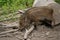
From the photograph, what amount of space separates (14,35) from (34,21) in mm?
692

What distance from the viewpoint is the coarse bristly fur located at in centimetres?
564

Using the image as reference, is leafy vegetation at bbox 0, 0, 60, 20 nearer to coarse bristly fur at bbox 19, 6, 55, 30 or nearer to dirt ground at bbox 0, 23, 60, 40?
coarse bristly fur at bbox 19, 6, 55, 30

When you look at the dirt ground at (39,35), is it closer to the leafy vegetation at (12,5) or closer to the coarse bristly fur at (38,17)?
the coarse bristly fur at (38,17)

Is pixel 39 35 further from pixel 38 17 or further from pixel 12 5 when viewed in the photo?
pixel 12 5

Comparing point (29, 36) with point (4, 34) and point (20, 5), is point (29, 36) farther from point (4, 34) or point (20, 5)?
point (20, 5)

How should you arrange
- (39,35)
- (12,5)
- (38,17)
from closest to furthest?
(39,35)
(38,17)
(12,5)

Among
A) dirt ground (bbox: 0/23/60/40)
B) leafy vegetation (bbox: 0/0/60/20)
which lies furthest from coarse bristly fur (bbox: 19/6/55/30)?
leafy vegetation (bbox: 0/0/60/20)

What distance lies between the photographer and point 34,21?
569 centimetres

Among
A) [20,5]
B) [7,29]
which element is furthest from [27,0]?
[7,29]

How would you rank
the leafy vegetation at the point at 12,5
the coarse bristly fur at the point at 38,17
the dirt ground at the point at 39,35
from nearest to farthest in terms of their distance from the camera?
the dirt ground at the point at 39,35 < the coarse bristly fur at the point at 38,17 < the leafy vegetation at the point at 12,5

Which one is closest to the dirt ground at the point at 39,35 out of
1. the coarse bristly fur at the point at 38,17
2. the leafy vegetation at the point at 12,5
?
the coarse bristly fur at the point at 38,17

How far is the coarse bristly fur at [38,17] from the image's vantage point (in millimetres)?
5645

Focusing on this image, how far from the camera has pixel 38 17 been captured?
18.5 feet

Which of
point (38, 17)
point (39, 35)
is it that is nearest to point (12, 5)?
point (38, 17)
